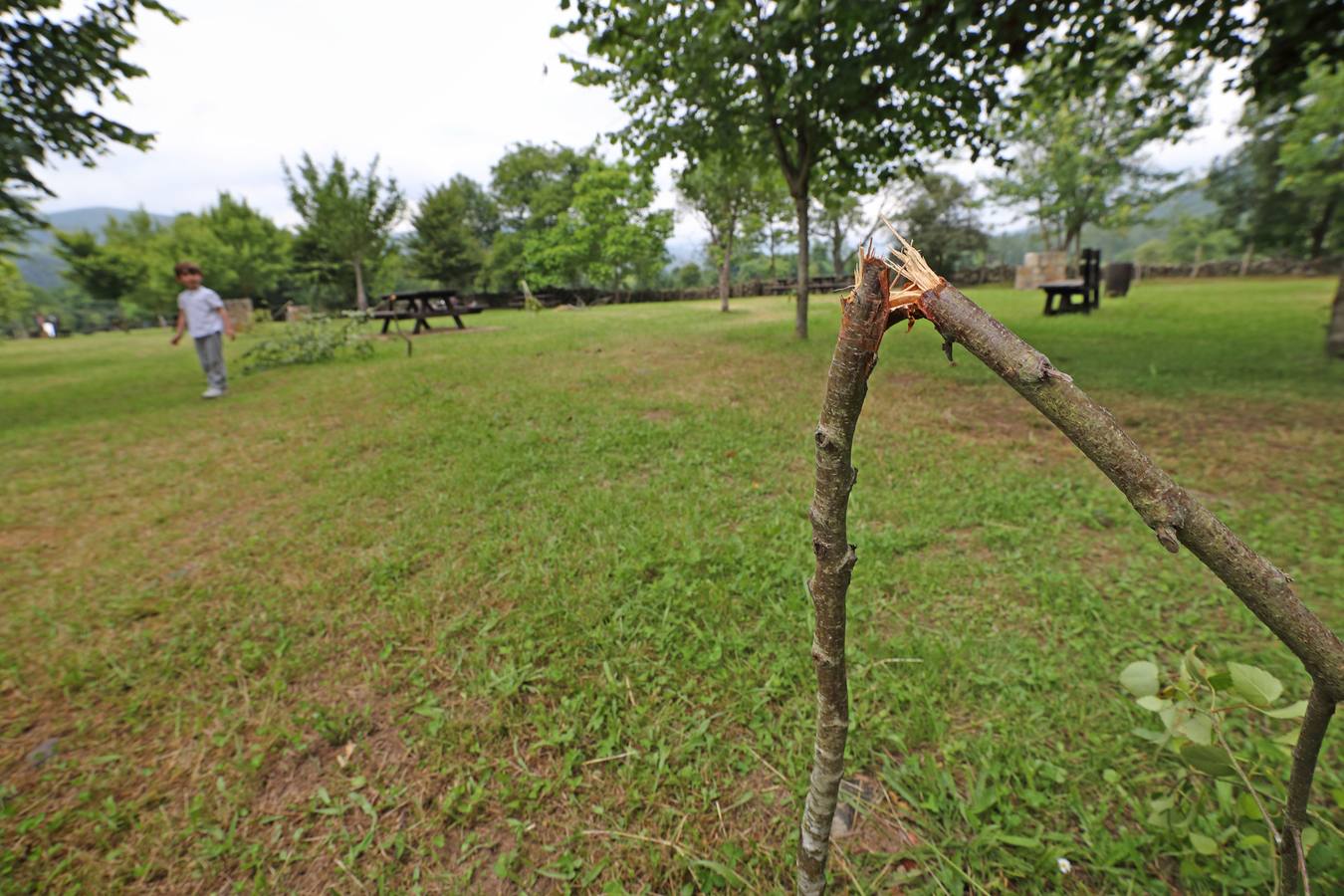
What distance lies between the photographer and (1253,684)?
0.88 meters

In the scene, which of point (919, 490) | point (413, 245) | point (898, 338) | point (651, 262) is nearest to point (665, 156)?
point (898, 338)

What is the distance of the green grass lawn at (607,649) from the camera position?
1.49 meters

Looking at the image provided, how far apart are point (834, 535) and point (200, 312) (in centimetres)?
912

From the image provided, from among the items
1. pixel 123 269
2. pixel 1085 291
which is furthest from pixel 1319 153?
pixel 123 269

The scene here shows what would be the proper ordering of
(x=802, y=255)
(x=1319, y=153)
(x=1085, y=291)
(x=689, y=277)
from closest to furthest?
(x=802, y=255), (x=1085, y=291), (x=1319, y=153), (x=689, y=277)

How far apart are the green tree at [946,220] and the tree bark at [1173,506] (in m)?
39.1

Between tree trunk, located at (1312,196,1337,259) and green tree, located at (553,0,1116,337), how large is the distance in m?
34.5

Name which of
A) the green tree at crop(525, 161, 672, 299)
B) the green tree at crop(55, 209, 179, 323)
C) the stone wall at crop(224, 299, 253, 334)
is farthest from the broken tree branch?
the green tree at crop(55, 209, 179, 323)

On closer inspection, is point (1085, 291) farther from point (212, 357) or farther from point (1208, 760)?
point (212, 357)

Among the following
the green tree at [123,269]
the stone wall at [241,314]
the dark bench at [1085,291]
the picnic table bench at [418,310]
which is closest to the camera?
the dark bench at [1085,291]

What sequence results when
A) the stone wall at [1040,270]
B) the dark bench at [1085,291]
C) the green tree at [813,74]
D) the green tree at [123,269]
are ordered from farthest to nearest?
the green tree at [123,269]
the stone wall at [1040,270]
the dark bench at [1085,291]
the green tree at [813,74]

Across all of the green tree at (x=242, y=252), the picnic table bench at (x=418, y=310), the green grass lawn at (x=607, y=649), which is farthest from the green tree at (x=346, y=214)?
the green grass lawn at (x=607, y=649)

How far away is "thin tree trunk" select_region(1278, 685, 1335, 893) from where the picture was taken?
674 millimetres

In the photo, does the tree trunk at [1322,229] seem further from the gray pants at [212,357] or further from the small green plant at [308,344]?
the gray pants at [212,357]
